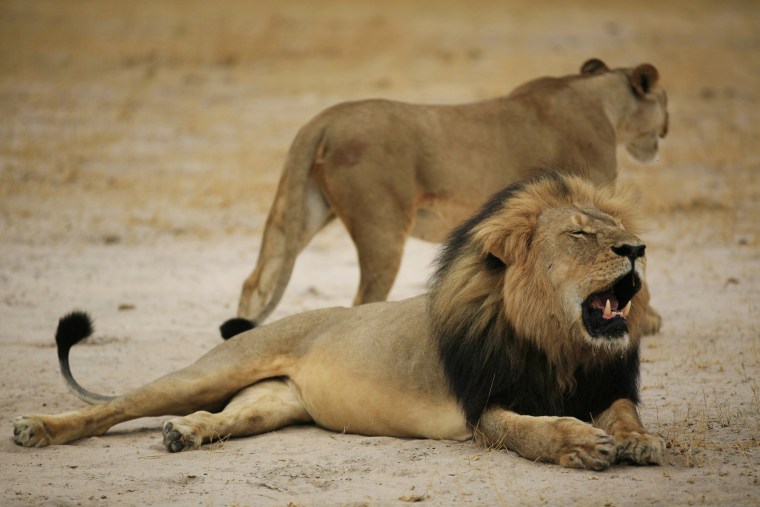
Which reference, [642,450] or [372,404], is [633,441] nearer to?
[642,450]

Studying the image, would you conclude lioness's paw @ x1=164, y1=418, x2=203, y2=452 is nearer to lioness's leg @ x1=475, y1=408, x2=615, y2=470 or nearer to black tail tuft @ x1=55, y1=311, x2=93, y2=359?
black tail tuft @ x1=55, y1=311, x2=93, y2=359

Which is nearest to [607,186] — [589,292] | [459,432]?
[589,292]

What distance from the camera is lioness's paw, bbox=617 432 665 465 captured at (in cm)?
358

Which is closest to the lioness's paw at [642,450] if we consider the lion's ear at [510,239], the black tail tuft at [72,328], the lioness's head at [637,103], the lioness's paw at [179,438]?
the lion's ear at [510,239]

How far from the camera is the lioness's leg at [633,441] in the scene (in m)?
3.58

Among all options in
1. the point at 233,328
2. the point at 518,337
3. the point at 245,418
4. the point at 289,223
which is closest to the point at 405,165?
the point at 289,223

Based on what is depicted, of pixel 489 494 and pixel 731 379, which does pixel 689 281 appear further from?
pixel 489 494

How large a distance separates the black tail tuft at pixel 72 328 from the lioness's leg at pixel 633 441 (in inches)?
82.8

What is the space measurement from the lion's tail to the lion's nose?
2.44 m

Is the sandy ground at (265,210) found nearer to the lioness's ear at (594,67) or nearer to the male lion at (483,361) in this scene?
the male lion at (483,361)

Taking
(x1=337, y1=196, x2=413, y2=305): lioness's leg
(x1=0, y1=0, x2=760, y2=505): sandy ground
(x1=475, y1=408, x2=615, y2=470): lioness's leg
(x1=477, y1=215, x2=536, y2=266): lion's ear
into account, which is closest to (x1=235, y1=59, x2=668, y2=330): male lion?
(x1=337, y1=196, x2=413, y2=305): lioness's leg

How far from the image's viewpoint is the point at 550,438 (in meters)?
3.64

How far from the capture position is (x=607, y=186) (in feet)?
13.8

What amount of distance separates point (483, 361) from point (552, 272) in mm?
372
